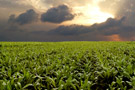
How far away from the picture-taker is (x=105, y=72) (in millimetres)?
6219

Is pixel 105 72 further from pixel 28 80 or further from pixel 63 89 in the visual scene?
pixel 28 80

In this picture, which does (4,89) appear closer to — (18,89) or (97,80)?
(18,89)

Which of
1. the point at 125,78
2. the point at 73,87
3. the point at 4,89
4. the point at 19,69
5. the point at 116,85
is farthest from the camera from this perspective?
the point at 19,69

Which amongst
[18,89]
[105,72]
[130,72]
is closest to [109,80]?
[105,72]

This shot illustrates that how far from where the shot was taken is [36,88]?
532cm

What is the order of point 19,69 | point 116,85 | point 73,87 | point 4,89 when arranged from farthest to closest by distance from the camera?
point 19,69, point 116,85, point 73,87, point 4,89

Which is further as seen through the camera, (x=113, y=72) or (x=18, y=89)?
(x=113, y=72)

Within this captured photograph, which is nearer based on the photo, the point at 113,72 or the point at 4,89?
the point at 4,89

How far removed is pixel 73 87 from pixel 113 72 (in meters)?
1.86

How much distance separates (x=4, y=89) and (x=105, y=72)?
348 cm

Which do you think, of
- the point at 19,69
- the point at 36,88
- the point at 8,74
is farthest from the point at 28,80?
the point at 19,69

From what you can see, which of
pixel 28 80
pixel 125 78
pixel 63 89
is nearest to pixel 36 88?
pixel 28 80

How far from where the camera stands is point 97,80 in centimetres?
606

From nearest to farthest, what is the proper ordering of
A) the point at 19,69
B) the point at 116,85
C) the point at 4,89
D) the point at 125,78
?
1. the point at 4,89
2. the point at 116,85
3. the point at 125,78
4. the point at 19,69
